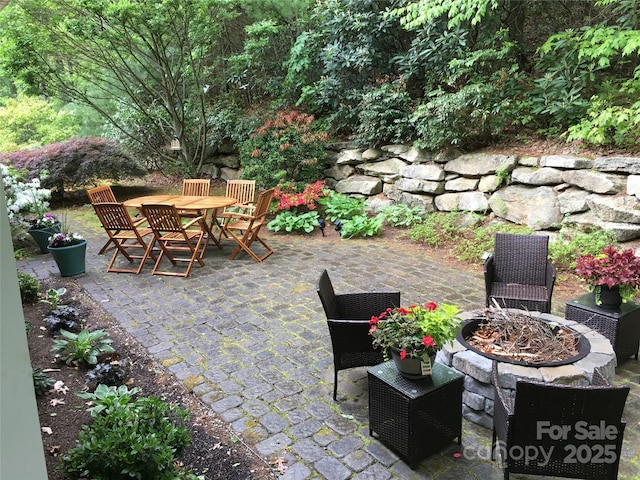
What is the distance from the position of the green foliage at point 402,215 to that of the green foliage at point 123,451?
5284 mm

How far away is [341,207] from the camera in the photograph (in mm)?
7441

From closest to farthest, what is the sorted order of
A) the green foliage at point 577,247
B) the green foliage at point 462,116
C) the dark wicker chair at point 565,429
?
1. the dark wicker chair at point 565,429
2. the green foliage at point 577,247
3. the green foliage at point 462,116

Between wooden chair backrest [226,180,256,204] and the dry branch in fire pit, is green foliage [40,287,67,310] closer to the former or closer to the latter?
wooden chair backrest [226,180,256,204]

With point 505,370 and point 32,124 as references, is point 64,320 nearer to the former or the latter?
point 505,370

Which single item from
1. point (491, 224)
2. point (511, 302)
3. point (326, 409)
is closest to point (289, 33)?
point (491, 224)

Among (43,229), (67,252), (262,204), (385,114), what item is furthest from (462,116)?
(43,229)

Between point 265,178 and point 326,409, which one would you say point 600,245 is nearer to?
point 326,409

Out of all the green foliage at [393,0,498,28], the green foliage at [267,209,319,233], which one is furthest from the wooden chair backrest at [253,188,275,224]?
the green foliage at [393,0,498,28]

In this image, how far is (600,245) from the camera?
194 inches

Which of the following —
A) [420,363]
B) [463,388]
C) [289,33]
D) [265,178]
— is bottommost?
[463,388]

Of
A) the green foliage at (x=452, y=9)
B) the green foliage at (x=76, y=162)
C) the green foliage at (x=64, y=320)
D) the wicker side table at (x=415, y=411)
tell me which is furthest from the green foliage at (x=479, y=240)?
the green foliage at (x=76, y=162)

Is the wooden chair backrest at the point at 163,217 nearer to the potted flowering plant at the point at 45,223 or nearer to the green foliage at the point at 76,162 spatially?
the potted flowering plant at the point at 45,223

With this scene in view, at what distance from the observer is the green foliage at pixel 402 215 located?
6.88 metres

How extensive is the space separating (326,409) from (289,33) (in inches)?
318
